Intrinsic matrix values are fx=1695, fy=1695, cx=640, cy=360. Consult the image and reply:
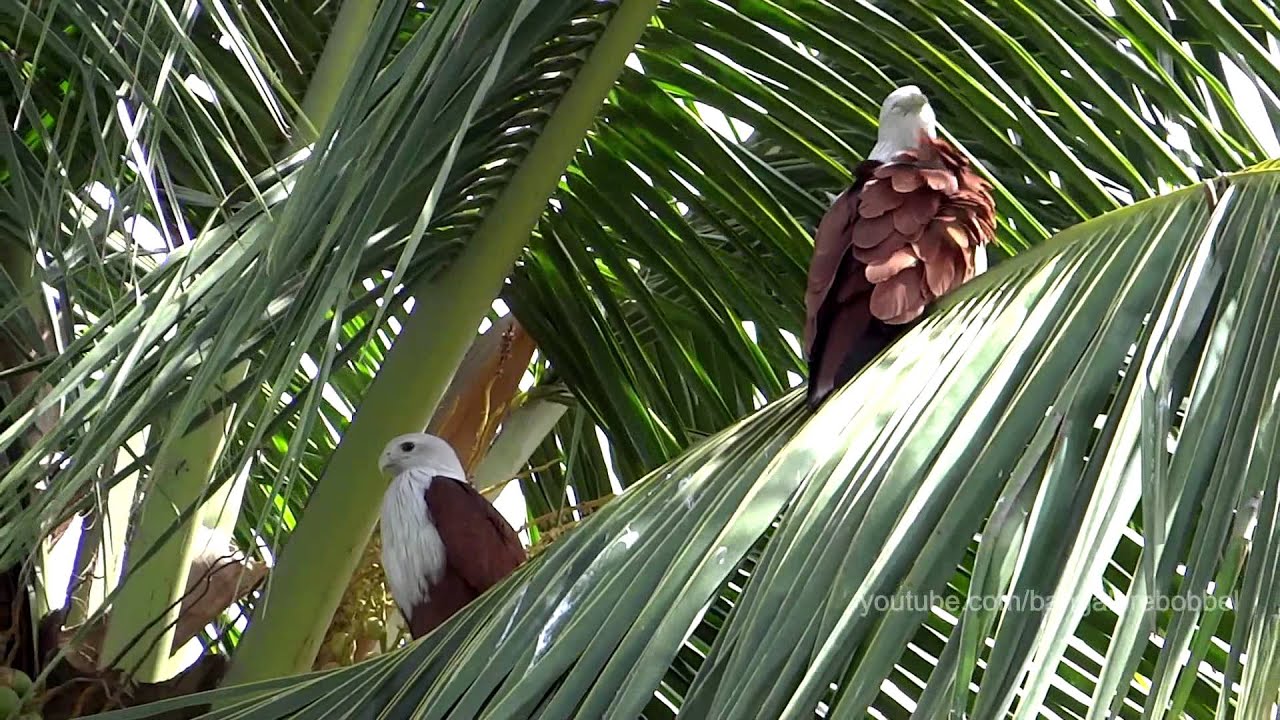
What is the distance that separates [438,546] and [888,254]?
84 cm

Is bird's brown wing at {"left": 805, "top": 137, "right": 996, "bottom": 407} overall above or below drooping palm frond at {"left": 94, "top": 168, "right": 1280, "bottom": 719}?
above

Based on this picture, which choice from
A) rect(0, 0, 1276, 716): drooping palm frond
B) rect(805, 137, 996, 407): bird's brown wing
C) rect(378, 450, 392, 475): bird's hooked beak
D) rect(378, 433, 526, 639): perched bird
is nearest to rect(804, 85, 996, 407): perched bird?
rect(805, 137, 996, 407): bird's brown wing

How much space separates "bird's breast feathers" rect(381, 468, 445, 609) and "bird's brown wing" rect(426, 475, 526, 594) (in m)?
0.01

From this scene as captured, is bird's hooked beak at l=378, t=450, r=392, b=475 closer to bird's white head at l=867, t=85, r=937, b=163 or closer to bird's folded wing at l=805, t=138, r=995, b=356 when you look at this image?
bird's folded wing at l=805, t=138, r=995, b=356

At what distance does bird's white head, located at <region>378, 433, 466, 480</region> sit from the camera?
1.76 m

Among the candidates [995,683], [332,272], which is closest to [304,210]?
[332,272]

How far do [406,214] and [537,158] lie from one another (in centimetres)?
17

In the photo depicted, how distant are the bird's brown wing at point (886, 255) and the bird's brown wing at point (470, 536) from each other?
0.71 meters

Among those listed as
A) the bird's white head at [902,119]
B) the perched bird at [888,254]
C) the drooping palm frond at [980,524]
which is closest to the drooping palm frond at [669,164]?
the bird's white head at [902,119]

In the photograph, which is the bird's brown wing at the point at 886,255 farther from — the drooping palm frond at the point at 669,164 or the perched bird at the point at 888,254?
the drooping palm frond at the point at 669,164

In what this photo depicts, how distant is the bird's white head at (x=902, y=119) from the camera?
177cm

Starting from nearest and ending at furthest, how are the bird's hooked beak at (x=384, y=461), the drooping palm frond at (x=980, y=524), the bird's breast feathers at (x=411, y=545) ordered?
the drooping palm frond at (x=980, y=524) < the bird's hooked beak at (x=384, y=461) < the bird's breast feathers at (x=411, y=545)

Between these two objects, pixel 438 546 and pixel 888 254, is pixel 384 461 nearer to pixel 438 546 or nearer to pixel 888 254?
pixel 438 546

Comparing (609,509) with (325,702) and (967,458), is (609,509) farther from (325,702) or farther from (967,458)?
(967,458)
